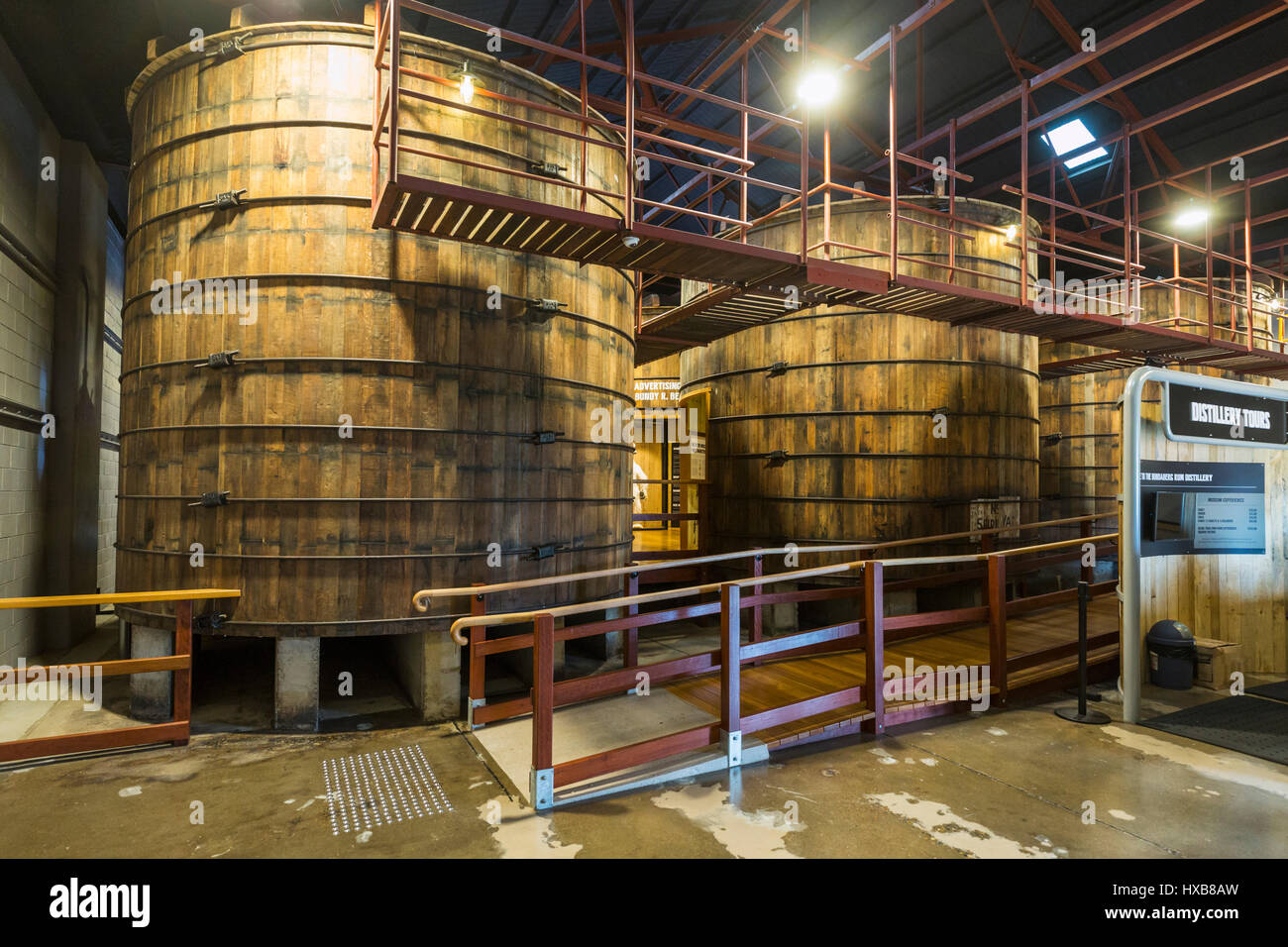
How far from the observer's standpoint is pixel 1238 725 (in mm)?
5406

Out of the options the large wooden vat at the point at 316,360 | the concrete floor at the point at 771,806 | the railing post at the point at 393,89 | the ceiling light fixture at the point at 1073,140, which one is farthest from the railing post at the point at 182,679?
the ceiling light fixture at the point at 1073,140

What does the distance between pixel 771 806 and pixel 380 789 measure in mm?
2615

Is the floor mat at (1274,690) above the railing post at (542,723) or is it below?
below

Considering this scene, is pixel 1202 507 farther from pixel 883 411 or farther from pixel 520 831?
pixel 520 831

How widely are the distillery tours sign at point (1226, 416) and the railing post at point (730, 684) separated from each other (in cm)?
433

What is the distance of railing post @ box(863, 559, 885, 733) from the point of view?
5.26m

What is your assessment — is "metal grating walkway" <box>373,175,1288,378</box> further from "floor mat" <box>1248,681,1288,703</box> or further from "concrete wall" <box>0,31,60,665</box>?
"concrete wall" <box>0,31,60,665</box>

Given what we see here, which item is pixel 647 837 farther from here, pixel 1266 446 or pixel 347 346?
pixel 1266 446

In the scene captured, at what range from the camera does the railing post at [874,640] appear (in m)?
5.26

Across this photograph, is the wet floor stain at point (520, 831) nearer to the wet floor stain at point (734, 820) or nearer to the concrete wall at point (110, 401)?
the wet floor stain at point (734, 820)

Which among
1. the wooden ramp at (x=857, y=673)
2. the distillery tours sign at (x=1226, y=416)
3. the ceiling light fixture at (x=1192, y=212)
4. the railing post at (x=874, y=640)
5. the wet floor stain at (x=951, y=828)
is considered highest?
the ceiling light fixture at (x=1192, y=212)

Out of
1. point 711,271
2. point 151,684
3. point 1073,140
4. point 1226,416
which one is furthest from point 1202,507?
point 1073,140

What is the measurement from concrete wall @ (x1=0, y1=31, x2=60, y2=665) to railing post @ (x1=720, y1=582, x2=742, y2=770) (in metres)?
→ 7.59

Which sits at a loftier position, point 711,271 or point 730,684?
point 711,271
